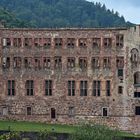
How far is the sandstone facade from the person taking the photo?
286 feet

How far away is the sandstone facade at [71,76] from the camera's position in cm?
8706

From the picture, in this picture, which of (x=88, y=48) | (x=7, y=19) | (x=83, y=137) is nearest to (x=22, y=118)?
(x=88, y=48)

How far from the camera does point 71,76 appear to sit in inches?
3465

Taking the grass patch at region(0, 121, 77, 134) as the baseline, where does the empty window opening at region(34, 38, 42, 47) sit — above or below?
above

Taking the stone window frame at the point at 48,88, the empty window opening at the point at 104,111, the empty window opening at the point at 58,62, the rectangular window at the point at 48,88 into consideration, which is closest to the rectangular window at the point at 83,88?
the empty window opening at the point at 104,111

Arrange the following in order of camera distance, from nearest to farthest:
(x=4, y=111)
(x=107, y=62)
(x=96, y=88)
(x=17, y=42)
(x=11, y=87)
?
(x=107, y=62), (x=96, y=88), (x=17, y=42), (x=11, y=87), (x=4, y=111)

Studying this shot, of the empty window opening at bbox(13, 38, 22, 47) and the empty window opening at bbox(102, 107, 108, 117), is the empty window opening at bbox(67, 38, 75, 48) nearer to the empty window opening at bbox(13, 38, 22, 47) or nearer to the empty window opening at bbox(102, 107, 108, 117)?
the empty window opening at bbox(13, 38, 22, 47)

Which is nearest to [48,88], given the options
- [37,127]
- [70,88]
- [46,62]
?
[70,88]

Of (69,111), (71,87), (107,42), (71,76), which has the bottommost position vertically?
(69,111)

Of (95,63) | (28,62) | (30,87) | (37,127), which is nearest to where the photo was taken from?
(37,127)

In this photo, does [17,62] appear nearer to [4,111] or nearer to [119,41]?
[4,111]

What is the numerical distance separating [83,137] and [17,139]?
7519mm

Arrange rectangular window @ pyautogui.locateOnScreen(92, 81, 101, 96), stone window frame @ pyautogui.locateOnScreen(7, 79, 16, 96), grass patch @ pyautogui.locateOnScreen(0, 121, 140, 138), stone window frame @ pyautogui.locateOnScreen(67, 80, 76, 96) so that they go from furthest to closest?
stone window frame @ pyautogui.locateOnScreen(7, 79, 16, 96), stone window frame @ pyautogui.locateOnScreen(67, 80, 76, 96), rectangular window @ pyautogui.locateOnScreen(92, 81, 101, 96), grass patch @ pyautogui.locateOnScreen(0, 121, 140, 138)

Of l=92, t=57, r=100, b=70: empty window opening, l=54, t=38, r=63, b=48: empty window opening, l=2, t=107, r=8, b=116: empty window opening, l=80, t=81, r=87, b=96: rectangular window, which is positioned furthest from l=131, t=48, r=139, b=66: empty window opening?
l=2, t=107, r=8, b=116: empty window opening
